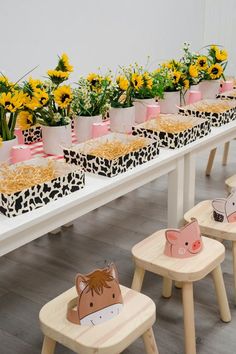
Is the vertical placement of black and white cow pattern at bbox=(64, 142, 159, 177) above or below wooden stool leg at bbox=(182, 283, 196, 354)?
above

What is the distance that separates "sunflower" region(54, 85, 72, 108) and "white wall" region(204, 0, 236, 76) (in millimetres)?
4919

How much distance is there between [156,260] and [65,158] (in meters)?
0.55

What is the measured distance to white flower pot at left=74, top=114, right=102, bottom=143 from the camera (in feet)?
7.68

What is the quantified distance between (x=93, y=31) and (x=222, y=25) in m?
2.34

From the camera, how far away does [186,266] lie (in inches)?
76.3

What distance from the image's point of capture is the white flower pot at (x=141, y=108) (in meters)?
2.65

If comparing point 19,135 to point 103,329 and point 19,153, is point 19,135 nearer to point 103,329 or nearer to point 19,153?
point 19,153

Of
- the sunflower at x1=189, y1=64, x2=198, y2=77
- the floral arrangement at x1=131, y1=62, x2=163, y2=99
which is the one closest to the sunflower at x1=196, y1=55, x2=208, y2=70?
the sunflower at x1=189, y1=64, x2=198, y2=77

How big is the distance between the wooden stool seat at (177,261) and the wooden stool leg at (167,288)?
393 millimetres

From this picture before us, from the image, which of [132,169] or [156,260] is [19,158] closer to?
[132,169]

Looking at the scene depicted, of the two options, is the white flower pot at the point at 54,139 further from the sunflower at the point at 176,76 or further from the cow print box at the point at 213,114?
the sunflower at the point at 176,76

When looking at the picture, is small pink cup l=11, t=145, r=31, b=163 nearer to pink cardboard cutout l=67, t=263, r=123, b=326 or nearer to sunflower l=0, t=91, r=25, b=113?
sunflower l=0, t=91, r=25, b=113

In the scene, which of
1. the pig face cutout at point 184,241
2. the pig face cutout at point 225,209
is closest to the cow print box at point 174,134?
the pig face cutout at point 225,209

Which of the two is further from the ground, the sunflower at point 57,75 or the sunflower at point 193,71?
the sunflower at point 57,75
